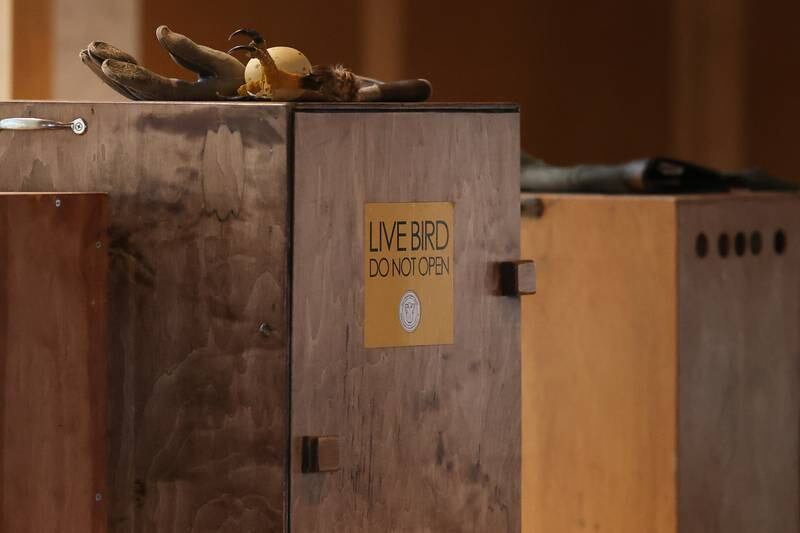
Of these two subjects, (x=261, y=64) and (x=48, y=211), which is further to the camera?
(x=261, y=64)

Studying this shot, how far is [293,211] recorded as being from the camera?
1.57m

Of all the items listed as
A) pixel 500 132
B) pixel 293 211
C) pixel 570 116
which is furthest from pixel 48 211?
pixel 570 116

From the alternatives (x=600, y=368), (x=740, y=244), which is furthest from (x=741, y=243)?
(x=600, y=368)

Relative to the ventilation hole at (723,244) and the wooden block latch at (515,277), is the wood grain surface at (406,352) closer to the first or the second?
the wooden block latch at (515,277)

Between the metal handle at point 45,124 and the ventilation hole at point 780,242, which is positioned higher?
the metal handle at point 45,124

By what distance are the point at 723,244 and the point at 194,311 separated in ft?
4.40

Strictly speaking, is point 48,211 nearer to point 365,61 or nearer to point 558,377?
point 558,377

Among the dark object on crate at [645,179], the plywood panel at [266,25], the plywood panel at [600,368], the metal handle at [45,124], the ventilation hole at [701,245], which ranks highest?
the plywood panel at [266,25]

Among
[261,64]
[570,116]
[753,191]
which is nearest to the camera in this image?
[261,64]

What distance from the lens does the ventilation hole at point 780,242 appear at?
8.81 ft

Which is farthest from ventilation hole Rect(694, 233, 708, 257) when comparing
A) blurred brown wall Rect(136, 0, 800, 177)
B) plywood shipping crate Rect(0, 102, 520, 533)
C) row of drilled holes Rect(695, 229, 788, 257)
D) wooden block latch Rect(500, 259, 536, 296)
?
blurred brown wall Rect(136, 0, 800, 177)

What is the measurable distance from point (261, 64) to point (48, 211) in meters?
0.35

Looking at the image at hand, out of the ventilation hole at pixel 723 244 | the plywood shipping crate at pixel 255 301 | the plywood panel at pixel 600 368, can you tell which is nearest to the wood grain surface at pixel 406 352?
the plywood shipping crate at pixel 255 301

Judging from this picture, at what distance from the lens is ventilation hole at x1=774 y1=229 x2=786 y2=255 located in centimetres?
268
